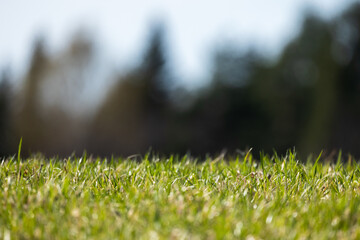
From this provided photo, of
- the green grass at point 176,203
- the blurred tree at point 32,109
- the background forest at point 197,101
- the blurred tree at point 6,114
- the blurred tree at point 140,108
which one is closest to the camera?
the green grass at point 176,203

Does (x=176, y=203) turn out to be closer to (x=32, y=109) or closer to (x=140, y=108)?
(x=32, y=109)

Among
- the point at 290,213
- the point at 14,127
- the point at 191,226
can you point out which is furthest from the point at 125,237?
the point at 14,127

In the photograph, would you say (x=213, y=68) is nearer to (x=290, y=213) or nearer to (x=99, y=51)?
(x=99, y=51)

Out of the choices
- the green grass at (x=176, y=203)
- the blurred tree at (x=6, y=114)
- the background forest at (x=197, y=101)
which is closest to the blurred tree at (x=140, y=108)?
the background forest at (x=197, y=101)

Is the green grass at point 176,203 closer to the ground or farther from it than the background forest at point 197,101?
farther from it

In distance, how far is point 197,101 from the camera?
39.1 m

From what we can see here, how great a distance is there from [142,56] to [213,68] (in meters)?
6.15

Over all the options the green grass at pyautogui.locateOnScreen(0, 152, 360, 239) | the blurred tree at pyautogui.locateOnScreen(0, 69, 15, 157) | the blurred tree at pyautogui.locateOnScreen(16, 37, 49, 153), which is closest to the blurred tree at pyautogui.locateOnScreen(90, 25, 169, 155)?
the blurred tree at pyautogui.locateOnScreen(16, 37, 49, 153)

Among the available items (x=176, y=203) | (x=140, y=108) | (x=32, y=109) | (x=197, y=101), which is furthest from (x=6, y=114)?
(x=176, y=203)

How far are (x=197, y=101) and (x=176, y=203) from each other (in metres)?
36.2

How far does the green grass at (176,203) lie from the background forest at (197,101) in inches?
908

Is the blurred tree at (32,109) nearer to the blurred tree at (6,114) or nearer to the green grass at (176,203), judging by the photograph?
the blurred tree at (6,114)

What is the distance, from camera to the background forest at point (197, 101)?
27.7 meters

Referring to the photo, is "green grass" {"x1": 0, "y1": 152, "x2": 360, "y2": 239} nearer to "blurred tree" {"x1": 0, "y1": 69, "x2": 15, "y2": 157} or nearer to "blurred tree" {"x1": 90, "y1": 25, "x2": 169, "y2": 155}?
"blurred tree" {"x1": 0, "y1": 69, "x2": 15, "y2": 157}
